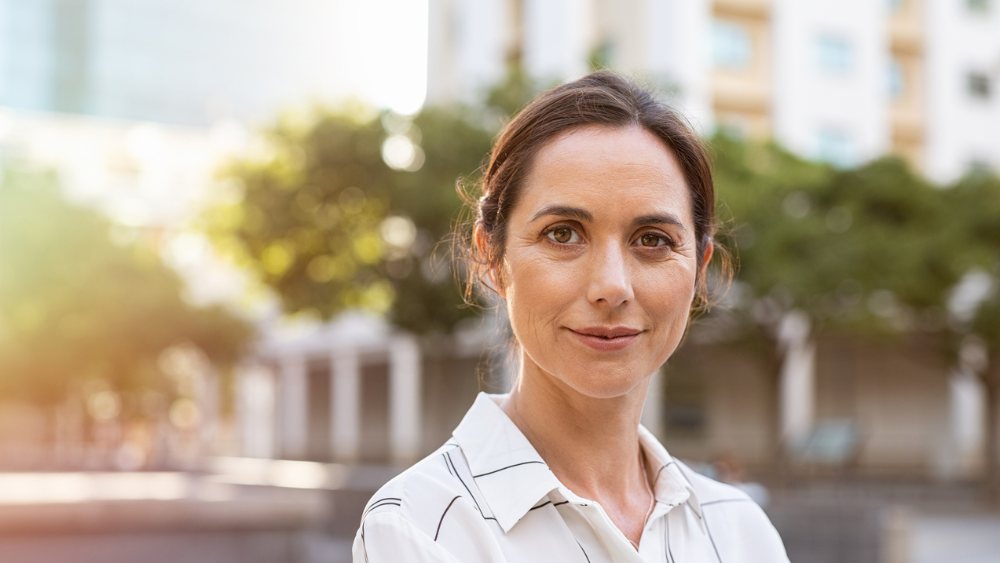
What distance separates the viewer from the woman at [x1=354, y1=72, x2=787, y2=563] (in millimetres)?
1594

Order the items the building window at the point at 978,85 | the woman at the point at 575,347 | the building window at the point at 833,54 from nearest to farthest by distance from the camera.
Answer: the woman at the point at 575,347
the building window at the point at 833,54
the building window at the point at 978,85

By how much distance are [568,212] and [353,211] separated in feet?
59.0

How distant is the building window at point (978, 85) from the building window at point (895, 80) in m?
1.92

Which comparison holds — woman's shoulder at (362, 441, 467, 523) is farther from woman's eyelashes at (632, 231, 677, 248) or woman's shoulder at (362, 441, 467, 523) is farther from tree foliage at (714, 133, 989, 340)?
tree foliage at (714, 133, 989, 340)

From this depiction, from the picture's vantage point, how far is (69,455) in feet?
142

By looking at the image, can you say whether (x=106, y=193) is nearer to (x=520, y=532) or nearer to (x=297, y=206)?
(x=297, y=206)

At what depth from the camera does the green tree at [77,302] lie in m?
28.8

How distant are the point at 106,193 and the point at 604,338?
63707mm

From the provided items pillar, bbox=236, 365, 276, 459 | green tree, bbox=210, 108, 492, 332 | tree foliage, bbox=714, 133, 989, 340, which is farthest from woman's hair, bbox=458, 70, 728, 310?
pillar, bbox=236, 365, 276, 459

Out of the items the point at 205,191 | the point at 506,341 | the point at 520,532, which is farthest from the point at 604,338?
the point at 205,191

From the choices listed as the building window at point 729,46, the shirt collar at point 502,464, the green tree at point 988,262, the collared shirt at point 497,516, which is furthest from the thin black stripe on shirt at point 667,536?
the building window at point 729,46

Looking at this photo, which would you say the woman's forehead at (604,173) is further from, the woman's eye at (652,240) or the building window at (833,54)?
the building window at (833,54)

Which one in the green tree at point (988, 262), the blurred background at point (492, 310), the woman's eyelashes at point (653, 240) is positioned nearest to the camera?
the woman's eyelashes at point (653, 240)

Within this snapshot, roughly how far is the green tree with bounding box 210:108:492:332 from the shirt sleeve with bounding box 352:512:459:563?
1711 centimetres
